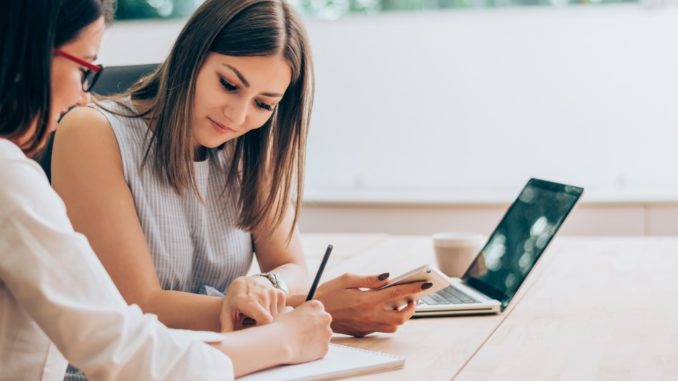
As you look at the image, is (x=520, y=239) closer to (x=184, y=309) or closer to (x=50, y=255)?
(x=184, y=309)

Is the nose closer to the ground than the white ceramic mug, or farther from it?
farther from it

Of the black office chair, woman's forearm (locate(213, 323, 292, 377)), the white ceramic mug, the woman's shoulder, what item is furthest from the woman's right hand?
the black office chair

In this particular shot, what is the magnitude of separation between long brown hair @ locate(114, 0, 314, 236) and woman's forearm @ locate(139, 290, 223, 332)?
0.24 m

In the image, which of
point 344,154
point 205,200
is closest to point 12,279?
point 205,200

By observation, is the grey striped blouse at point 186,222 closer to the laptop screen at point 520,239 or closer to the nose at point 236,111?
the nose at point 236,111

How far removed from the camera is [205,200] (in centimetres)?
167

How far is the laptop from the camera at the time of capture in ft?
5.22

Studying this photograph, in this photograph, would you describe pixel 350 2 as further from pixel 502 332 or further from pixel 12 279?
pixel 12 279

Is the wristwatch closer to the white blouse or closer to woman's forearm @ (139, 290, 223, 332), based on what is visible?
woman's forearm @ (139, 290, 223, 332)

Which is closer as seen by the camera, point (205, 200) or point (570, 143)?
point (205, 200)

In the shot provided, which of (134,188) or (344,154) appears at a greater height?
(134,188)

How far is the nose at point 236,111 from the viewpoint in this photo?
1534mm

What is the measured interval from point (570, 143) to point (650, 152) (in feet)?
1.07

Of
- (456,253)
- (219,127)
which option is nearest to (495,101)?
(456,253)
